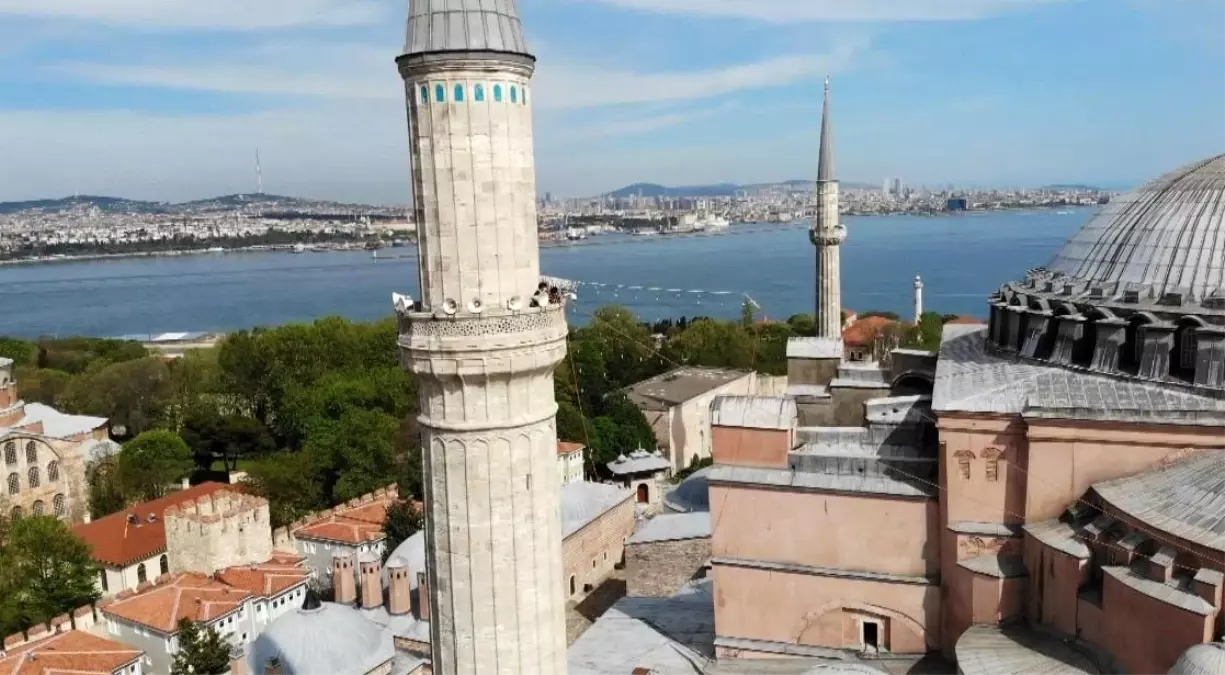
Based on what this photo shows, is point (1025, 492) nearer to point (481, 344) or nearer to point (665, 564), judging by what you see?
point (481, 344)

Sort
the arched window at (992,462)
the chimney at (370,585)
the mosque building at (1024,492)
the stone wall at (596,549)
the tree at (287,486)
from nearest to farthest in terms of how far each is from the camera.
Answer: the mosque building at (1024,492) < the arched window at (992,462) < the chimney at (370,585) < the stone wall at (596,549) < the tree at (287,486)

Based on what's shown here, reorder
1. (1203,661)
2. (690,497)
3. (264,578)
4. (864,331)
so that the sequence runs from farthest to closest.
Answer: (864,331)
(690,497)
(264,578)
(1203,661)

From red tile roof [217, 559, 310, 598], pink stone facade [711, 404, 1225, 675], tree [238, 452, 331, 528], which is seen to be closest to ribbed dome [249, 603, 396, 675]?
red tile roof [217, 559, 310, 598]

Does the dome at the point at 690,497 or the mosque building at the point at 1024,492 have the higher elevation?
the mosque building at the point at 1024,492

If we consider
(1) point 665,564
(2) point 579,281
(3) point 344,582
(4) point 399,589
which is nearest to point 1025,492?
(1) point 665,564

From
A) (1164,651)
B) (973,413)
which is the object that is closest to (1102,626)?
(1164,651)

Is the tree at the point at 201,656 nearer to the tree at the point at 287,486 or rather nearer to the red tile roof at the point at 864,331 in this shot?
the tree at the point at 287,486

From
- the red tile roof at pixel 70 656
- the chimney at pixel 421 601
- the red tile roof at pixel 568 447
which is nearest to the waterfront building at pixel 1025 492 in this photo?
the chimney at pixel 421 601
